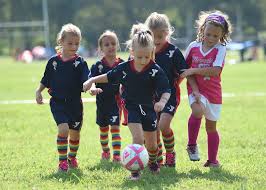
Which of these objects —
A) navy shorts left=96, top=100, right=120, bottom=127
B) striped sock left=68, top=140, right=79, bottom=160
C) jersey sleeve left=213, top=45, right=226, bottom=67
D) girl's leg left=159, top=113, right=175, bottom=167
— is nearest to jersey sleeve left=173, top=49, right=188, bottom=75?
jersey sleeve left=213, top=45, right=226, bottom=67

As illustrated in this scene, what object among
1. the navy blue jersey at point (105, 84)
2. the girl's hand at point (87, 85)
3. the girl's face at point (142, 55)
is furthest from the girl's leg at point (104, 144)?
the girl's face at point (142, 55)

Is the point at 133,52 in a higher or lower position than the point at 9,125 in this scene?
higher

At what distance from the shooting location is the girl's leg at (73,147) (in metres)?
7.68

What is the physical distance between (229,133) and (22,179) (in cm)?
484

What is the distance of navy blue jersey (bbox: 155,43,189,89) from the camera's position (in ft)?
24.0

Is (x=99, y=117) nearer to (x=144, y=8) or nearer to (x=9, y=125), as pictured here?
(x=9, y=125)

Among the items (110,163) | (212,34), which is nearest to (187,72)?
(212,34)

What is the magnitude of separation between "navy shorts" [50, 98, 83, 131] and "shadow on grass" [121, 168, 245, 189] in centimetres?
116

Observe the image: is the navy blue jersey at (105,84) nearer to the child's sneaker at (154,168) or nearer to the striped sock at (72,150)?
the striped sock at (72,150)

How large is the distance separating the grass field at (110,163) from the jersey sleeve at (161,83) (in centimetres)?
98

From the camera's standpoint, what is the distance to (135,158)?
6.42 metres

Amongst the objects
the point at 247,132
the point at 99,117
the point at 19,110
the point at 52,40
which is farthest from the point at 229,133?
the point at 52,40

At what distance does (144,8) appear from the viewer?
8762 cm

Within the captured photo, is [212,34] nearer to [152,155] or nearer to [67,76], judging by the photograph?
[152,155]
